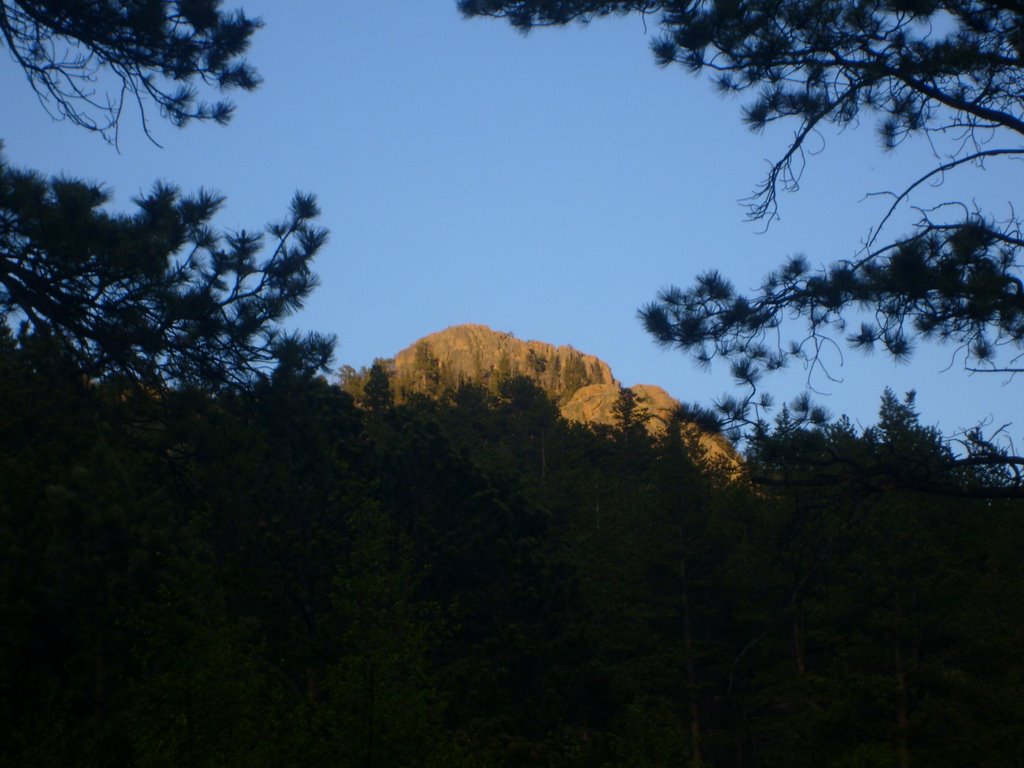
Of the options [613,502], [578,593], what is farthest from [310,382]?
[613,502]

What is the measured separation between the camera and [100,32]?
6977 millimetres

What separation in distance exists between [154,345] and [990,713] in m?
19.5

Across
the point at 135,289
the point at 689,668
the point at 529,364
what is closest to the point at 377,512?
the point at 135,289

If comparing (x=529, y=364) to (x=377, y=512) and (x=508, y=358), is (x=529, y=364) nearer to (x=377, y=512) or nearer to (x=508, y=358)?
(x=508, y=358)

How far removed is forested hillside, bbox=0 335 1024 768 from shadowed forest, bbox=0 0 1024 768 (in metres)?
0.06

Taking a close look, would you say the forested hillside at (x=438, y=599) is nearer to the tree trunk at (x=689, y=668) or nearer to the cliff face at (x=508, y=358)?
the tree trunk at (x=689, y=668)

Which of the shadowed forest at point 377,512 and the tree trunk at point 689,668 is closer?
the shadowed forest at point 377,512

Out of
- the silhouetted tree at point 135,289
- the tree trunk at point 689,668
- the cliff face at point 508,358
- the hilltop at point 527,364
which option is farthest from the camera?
the cliff face at point 508,358

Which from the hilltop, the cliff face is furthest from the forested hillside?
the cliff face

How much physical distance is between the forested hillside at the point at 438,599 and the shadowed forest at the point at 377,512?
6cm

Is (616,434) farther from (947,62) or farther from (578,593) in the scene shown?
(947,62)

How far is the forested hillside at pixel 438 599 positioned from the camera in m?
8.80

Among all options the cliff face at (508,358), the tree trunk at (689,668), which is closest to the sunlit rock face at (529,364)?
the cliff face at (508,358)

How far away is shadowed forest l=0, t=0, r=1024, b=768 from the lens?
7000 millimetres
